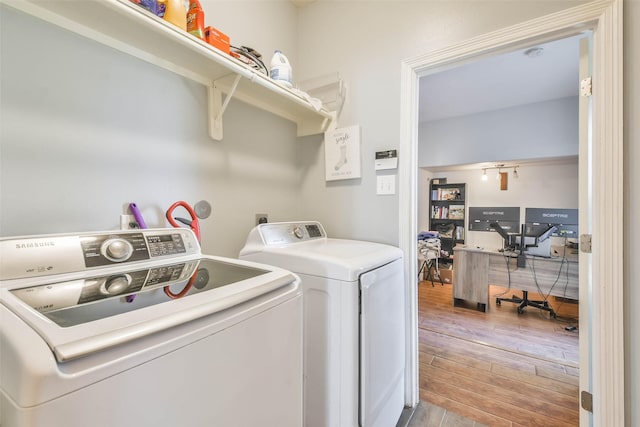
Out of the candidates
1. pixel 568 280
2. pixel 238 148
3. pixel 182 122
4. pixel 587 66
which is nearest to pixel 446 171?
pixel 568 280

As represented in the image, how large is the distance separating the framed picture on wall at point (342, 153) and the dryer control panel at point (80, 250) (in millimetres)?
1117

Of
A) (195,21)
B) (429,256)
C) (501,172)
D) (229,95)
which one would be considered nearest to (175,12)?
(195,21)

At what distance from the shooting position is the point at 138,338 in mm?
452

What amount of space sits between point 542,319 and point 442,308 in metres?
1.07

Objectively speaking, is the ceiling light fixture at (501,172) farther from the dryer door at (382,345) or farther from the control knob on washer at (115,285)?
the control knob on washer at (115,285)

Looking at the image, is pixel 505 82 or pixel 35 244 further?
pixel 505 82

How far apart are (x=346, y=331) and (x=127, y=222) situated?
101cm

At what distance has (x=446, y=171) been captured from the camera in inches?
204

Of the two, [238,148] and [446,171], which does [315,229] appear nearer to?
[238,148]

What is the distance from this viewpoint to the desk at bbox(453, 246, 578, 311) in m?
2.96

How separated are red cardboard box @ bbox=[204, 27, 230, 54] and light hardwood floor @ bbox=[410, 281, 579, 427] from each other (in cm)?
→ 227

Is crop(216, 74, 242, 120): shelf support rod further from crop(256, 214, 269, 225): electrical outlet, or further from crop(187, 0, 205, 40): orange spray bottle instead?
crop(256, 214, 269, 225): electrical outlet

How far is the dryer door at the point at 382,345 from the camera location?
110 cm

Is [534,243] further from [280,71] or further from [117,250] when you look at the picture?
[117,250]
